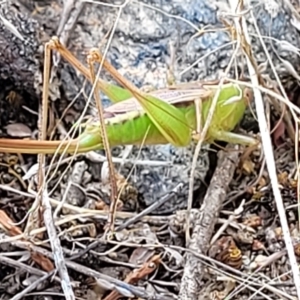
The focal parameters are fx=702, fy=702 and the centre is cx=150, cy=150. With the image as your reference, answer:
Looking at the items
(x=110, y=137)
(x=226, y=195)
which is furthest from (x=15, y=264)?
(x=226, y=195)

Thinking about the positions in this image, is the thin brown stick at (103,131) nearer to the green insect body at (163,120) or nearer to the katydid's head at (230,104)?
the green insect body at (163,120)

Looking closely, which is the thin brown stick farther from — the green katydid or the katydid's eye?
the katydid's eye

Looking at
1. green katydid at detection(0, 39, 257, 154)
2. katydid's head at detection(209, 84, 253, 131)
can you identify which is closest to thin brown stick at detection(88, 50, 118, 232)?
green katydid at detection(0, 39, 257, 154)

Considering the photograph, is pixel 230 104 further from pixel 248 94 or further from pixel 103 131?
pixel 103 131

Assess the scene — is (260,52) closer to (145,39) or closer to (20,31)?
(145,39)

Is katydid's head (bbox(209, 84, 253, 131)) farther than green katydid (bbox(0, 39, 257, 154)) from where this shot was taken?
Yes

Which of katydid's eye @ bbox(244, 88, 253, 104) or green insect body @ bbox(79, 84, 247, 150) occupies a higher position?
katydid's eye @ bbox(244, 88, 253, 104)
